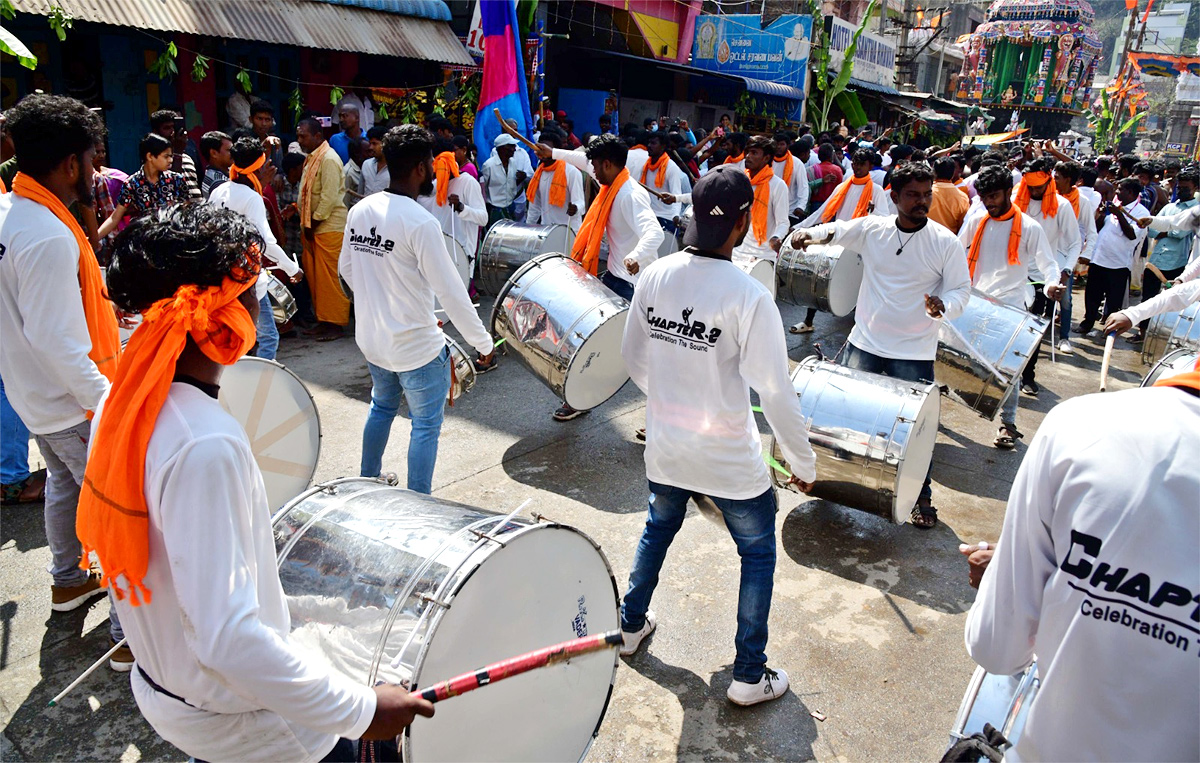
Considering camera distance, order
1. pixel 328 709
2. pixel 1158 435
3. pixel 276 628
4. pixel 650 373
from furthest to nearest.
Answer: pixel 650 373
pixel 276 628
pixel 328 709
pixel 1158 435

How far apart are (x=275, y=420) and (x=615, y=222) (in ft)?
9.98

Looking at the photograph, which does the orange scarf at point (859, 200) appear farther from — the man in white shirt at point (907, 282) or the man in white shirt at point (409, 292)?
the man in white shirt at point (409, 292)

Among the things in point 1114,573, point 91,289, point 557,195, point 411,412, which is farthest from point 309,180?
point 1114,573

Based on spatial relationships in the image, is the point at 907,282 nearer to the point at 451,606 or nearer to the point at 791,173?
the point at 451,606

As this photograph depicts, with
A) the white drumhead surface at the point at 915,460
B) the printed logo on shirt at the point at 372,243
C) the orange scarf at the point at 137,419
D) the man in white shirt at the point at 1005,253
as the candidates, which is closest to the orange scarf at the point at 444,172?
→ the printed logo on shirt at the point at 372,243

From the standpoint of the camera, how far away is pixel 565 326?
16.5ft

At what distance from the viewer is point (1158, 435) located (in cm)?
144

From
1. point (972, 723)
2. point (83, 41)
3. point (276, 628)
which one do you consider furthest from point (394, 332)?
point (83, 41)

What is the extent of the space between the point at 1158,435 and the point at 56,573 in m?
3.88

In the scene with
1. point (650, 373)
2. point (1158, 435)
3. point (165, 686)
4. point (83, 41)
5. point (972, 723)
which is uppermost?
point (83, 41)

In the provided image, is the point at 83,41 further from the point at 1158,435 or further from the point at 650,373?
the point at 1158,435

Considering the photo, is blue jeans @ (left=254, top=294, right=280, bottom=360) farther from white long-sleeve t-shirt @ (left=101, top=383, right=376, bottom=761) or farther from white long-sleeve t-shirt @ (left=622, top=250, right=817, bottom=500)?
white long-sleeve t-shirt @ (left=101, top=383, right=376, bottom=761)

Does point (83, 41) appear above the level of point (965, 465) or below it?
above

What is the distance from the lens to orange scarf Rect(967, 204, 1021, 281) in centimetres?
579
